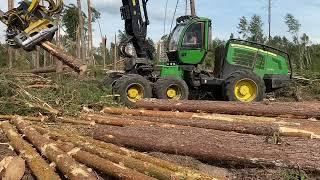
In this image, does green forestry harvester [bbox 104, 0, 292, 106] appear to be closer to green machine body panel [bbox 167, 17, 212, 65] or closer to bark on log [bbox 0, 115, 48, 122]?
green machine body panel [bbox 167, 17, 212, 65]

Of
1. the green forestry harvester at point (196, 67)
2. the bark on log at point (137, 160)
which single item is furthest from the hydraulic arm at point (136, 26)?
the bark on log at point (137, 160)

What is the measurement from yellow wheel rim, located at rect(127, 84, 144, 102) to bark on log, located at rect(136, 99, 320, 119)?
93 centimetres

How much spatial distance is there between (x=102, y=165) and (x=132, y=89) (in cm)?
576

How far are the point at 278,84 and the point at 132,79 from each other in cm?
413

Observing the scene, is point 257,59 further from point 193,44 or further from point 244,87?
point 193,44

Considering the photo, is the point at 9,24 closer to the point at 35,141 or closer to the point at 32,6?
the point at 32,6

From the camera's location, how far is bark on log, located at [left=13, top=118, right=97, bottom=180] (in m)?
5.31

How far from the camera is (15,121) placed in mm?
8773

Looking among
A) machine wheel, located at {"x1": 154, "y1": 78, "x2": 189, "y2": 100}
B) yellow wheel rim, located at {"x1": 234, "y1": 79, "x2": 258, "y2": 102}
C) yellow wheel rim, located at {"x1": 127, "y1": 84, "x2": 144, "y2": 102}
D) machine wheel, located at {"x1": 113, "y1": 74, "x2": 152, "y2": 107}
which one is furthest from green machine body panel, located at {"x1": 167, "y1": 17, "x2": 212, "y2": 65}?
yellow wheel rim, located at {"x1": 127, "y1": 84, "x2": 144, "y2": 102}

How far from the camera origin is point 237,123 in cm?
826

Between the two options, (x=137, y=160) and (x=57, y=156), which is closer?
(x=137, y=160)

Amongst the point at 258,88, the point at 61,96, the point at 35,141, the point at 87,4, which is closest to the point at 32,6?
the point at 61,96

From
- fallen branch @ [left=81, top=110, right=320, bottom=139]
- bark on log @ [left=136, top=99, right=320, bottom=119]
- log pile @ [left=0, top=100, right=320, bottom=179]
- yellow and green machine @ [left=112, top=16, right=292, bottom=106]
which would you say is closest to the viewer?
Answer: log pile @ [left=0, top=100, right=320, bottom=179]

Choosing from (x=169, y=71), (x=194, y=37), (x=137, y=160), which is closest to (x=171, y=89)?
(x=169, y=71)
